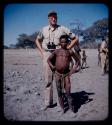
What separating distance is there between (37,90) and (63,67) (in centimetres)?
39

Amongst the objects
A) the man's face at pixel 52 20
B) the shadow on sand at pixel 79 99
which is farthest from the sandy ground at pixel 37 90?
Answer: the man's face at pixel 52 20

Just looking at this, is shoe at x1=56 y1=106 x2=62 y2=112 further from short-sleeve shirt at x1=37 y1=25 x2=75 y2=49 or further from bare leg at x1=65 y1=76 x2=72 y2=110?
short-sleeve shirt at x1=37 y1=25 x2=75 y2=49

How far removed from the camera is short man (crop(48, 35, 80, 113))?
4.69 m

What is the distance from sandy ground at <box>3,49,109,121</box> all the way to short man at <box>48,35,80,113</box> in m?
0.07

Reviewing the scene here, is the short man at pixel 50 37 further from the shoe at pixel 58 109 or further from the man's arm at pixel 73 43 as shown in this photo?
the shoe at pixel 58 109

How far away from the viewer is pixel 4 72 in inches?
186

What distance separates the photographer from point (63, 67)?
473 centimetres

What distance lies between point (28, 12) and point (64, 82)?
0.87 metres

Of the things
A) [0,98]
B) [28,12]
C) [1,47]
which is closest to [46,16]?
[28,12]

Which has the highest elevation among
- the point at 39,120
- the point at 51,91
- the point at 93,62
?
the point at 93,62

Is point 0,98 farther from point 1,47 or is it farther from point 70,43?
point 70,43

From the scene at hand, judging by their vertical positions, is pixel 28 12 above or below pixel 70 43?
above

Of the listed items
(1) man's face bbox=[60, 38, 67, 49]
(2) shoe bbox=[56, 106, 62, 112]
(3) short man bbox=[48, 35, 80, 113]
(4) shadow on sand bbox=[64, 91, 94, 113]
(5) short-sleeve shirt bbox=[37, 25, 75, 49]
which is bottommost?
(2) shoe bbox=[56, 106, 62, 112]

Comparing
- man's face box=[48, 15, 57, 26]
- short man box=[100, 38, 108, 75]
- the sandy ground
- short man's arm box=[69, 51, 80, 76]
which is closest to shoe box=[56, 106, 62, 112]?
the sandy ground
